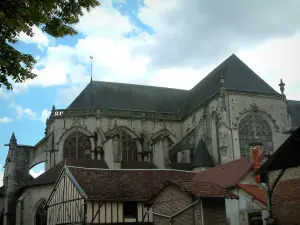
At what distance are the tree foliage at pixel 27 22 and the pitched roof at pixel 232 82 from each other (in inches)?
629

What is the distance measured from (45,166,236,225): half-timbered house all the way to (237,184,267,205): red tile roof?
78.8 inches

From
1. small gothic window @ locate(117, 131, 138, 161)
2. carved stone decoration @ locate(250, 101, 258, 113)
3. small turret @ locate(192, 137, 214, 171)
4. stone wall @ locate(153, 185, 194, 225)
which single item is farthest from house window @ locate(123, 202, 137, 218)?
carved stone decoration @ locate(250, 101, 258, 113)

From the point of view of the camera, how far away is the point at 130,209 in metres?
14.5

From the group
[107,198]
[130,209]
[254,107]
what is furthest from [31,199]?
[254,107]

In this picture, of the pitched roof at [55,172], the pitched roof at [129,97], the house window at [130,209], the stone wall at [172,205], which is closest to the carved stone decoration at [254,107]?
the pitched roof at [129,97]

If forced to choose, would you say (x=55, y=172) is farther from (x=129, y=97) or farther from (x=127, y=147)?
(x=129, y=97)

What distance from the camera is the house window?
14.4 meters

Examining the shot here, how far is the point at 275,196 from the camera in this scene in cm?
1003

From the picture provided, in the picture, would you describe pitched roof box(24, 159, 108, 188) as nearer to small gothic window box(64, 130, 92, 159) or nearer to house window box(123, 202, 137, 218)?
small gothic window box(64, 130, 92, 159)

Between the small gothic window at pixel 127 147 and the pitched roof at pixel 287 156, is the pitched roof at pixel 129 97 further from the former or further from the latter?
the pitched roof at pixel 287 156

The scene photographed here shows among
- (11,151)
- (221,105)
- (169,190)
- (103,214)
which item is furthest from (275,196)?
(11,151)

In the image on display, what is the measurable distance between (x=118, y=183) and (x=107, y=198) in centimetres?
120

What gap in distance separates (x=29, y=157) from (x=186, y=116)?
32.3 ft

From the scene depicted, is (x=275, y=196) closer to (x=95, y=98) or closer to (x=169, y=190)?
(x=169, y=190)
